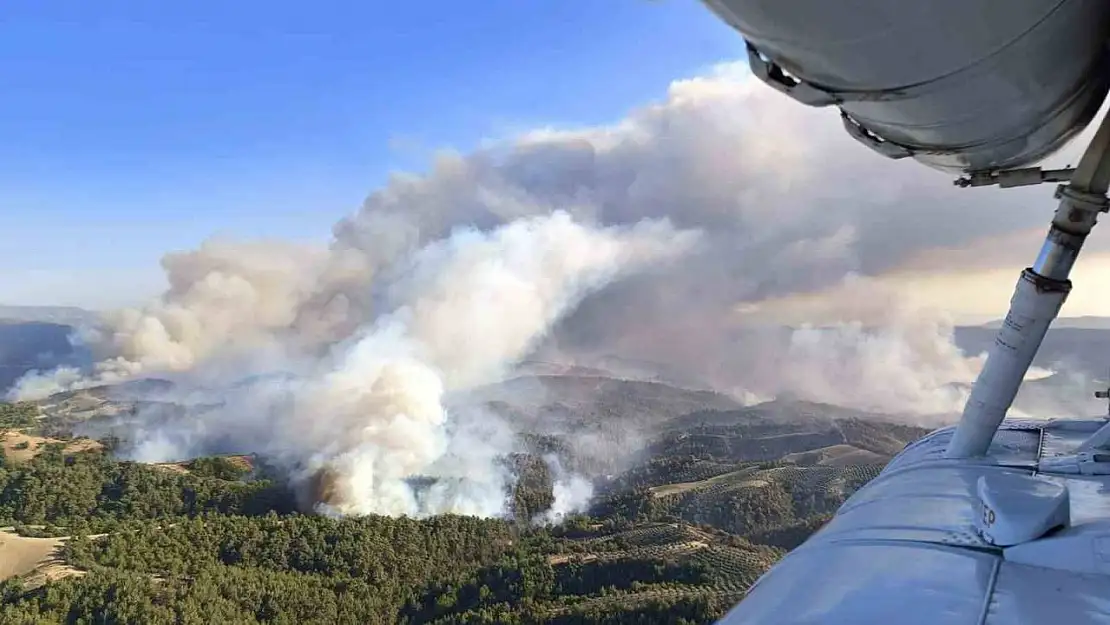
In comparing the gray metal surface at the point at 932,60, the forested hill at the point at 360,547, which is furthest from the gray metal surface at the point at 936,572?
the forested hill at the point at 360,547

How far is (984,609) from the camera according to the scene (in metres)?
3.25

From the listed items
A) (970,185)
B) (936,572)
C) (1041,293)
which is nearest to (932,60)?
(936,572)

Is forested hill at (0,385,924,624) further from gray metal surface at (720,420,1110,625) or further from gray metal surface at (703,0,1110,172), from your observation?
gray metal surface at (703,0,1110,172)

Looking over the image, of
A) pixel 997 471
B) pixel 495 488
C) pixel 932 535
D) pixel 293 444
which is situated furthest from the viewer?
pixel 293 444

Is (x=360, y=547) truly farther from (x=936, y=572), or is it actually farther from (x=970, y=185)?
(x=936, y=572)


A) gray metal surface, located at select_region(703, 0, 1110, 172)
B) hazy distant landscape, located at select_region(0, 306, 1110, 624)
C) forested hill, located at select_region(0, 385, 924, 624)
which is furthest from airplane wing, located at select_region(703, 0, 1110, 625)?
forested hill, located at select_region(0, 385, 924, 624)

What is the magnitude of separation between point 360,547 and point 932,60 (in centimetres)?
8427

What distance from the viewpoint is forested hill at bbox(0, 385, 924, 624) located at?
62.1m

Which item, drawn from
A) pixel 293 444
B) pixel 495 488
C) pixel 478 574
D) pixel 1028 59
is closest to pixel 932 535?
pixel 1028 59

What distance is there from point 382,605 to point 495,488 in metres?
56.1

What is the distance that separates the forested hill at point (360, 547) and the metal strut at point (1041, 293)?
5013 cm

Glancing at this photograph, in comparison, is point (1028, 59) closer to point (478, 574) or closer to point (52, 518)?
point (478, 574)

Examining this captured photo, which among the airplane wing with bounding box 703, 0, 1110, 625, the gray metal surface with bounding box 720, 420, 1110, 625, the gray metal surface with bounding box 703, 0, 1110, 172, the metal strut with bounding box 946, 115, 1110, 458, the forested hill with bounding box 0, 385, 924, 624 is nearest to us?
the gray metal surface with bounding box 703, 0, 1110, 172

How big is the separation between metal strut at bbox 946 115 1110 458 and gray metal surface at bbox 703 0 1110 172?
152 centimetres
